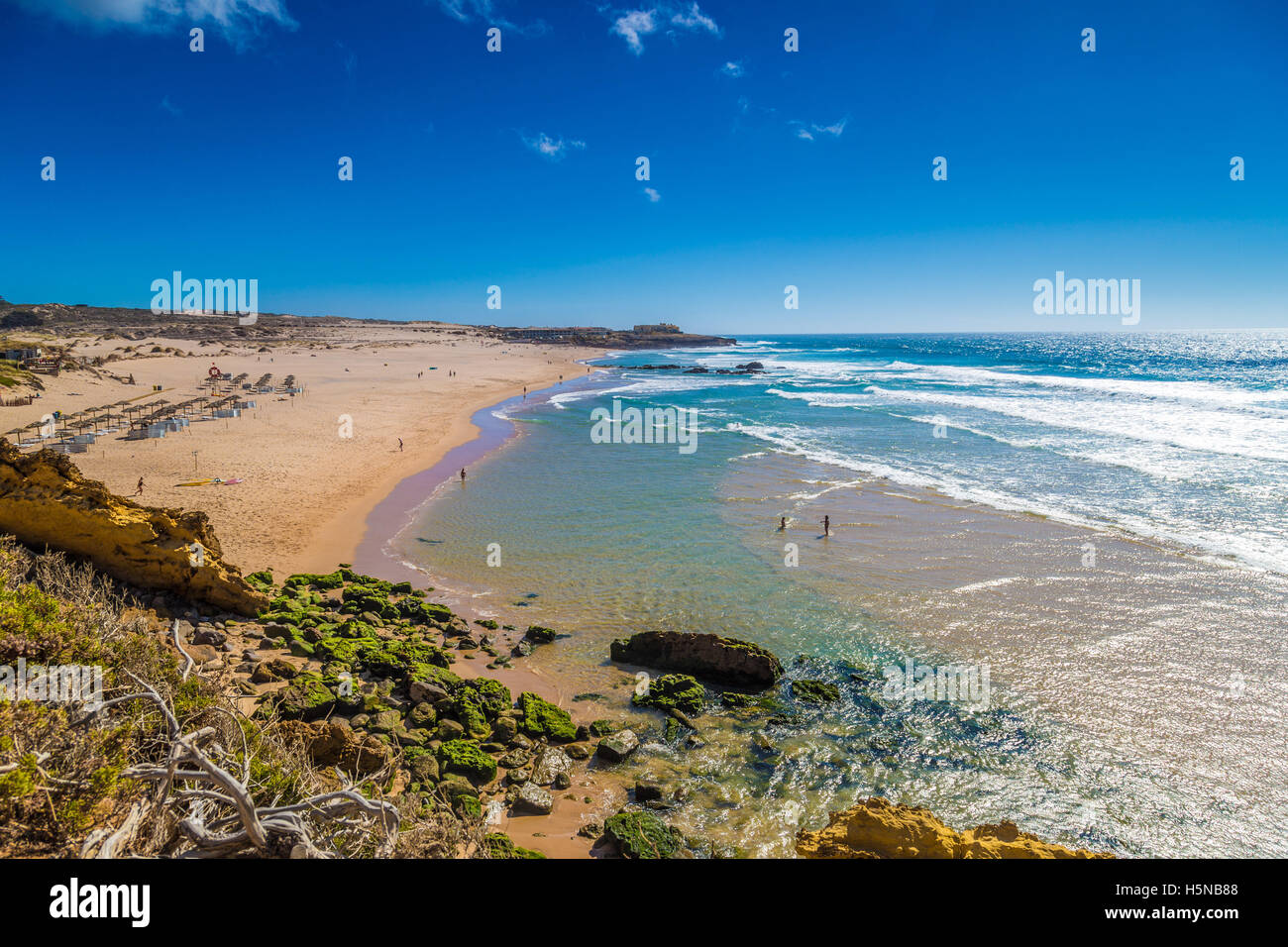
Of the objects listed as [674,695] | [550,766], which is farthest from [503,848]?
[674,695]

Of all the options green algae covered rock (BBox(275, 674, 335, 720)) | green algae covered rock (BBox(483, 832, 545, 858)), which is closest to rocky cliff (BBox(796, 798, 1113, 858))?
green algae covered rock (BBox(483, 832, 545, 858))

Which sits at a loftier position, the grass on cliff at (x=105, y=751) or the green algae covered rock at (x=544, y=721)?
the grass on cliff at (x=105, y=751)

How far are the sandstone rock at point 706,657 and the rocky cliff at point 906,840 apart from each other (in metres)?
4.81

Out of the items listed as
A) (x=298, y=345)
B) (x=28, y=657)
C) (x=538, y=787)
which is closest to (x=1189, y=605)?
(x=538, y=787)

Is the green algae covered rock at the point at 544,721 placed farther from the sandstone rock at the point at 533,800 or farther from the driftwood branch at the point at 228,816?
the driftwood branch at the point at 228,816

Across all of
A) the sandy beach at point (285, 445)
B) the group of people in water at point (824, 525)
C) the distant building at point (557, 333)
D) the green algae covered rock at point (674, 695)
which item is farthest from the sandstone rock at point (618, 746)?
the distant building at point (557, 333)

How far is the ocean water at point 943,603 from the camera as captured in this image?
8836 mm

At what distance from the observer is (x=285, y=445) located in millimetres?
27938

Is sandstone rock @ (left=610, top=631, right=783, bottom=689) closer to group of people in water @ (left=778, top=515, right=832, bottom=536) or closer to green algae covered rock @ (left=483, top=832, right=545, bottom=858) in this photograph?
green algae covered rock @ (left=483, top=832, right=545, bottom=858)

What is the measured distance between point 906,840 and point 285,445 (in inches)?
1153

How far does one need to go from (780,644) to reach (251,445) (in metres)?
25.0

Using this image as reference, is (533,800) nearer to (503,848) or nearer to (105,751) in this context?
(503,848)
